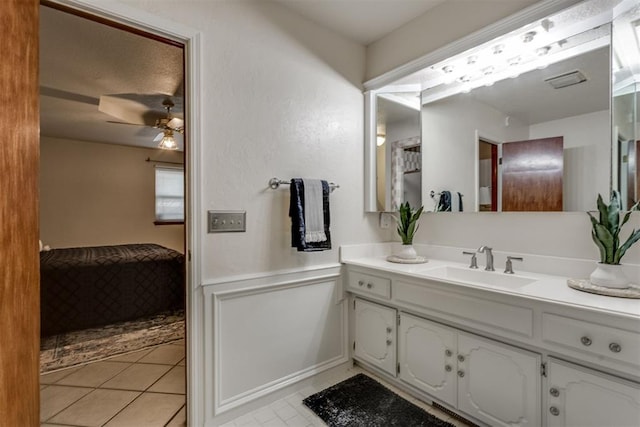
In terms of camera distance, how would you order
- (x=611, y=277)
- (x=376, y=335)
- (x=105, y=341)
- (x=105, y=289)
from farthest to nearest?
(x=105, y=289), (x=105, y=341), (x=376, y=335), (x=611, y=277)

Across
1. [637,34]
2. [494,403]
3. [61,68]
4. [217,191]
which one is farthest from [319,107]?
[61,68]

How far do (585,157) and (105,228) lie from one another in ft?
20.3

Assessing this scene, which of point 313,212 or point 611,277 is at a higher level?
point 313,212

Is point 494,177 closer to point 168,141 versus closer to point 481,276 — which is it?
point 481,276

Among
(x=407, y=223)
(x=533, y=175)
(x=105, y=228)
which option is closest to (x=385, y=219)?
(x=407, y=223)

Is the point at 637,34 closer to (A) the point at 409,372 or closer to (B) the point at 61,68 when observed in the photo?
(A) the point at 409,372

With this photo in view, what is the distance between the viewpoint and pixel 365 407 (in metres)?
1.78

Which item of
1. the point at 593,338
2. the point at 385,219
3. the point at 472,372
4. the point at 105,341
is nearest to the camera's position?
the point at 593,338

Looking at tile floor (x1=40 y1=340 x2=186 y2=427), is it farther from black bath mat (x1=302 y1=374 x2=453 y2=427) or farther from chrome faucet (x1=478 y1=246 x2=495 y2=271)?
chrome faucet (x1=478 y1=246 x2=495 y2=271)

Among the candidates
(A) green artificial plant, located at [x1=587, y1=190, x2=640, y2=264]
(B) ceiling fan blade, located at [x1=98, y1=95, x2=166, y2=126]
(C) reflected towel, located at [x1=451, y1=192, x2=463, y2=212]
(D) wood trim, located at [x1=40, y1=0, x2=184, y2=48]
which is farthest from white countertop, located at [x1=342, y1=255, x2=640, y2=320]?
(B) ceiling fan blade, located at [x1=98, y1=95, x2=166, y2=126]

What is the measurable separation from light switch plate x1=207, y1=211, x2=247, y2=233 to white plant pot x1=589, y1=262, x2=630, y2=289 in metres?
1.74

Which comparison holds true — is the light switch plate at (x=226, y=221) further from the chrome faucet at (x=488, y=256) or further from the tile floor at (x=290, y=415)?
the chrome faucet at (x=488, y=256)

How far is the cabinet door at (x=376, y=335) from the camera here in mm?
1941

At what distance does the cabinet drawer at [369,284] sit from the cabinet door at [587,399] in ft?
2.84
